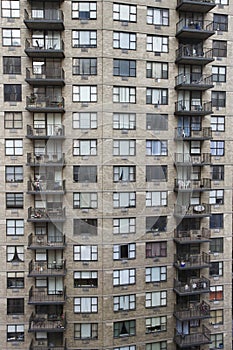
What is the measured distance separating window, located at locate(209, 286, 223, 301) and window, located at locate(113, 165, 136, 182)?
9684 mm

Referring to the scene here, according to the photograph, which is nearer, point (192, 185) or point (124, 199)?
point (124, 199)

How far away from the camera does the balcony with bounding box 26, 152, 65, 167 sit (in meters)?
19.5

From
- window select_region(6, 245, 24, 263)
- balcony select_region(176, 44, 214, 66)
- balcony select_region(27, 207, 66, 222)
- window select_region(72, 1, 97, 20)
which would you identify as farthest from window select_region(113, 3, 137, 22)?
window select_region(6, 245, 24, 263)

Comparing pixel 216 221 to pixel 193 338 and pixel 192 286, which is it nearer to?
pixel 192 286

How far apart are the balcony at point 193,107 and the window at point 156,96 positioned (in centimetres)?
88

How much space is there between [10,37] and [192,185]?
1469 centimetres

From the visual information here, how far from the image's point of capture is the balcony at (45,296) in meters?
19.5

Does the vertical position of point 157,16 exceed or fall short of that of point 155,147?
it exceeds it

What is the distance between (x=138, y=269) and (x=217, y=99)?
12.5 meters

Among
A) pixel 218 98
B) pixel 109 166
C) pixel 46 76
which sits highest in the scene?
pixel 46 76

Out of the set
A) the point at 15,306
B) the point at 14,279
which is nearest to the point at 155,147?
the point at 14,279

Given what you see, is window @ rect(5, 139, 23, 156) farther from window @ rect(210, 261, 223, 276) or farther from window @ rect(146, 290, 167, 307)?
window @ rect(210, 261, 223, 276)

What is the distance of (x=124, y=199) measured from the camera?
20.2 metres

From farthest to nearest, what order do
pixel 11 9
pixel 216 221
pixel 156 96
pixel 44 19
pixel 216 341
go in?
pixel 216 341 < pixel 216 221 < pixel 156 96 < pixel 11 9 < pixel 44 19
